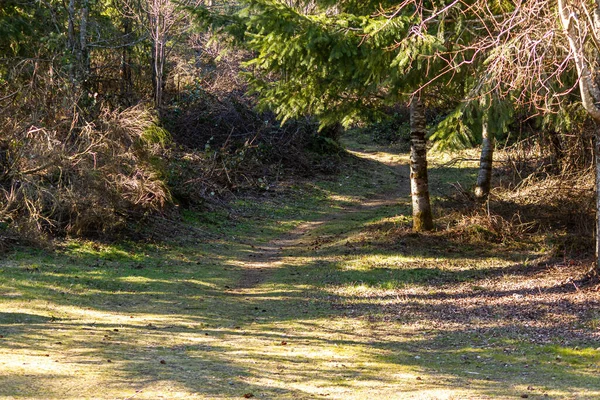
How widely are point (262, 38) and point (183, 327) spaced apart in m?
5.34

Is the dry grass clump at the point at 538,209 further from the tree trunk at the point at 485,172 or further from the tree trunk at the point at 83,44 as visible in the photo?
the tree trunk at the point at 83,44

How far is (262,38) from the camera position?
1154cm

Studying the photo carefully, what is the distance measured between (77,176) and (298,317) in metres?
5.84

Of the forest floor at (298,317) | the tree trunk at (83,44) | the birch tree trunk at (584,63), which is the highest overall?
the tree trunk at (83,44)

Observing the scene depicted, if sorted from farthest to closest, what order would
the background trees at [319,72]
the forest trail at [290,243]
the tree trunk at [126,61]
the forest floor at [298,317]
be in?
1. the tree trunk at [126,61]
2. the forest trail at [290,243]
3. the background trees at [319,72]
4. the forest floor at [298,317]

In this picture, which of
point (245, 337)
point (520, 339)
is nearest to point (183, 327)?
point (245, 337)

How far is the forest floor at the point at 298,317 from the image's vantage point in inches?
245

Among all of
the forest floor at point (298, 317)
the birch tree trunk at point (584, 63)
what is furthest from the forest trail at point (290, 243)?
the birch tree trunk at point (584, 63)

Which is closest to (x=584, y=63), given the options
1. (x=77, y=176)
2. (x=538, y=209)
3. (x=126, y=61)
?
(x=538, y=209)

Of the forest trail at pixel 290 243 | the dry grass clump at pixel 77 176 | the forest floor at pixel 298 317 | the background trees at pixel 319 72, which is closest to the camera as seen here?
the forest floor at pixel 298 317

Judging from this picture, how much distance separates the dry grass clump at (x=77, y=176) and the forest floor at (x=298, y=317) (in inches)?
24.2

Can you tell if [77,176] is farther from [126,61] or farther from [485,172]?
[126,61]

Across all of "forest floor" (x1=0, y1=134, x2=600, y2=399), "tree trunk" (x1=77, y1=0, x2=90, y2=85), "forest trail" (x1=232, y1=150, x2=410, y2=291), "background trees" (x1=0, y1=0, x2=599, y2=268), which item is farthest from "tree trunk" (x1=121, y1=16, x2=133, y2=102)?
"forest trail" (x1=232, y1=150, x2=410, y2=291)

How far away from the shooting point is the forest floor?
6.23 m
